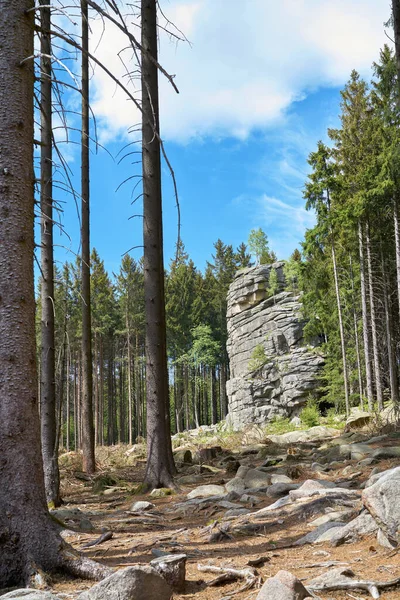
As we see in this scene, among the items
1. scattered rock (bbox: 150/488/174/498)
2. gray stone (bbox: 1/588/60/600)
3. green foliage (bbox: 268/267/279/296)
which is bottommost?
scattered rock (bbox: 150/488/174/498)

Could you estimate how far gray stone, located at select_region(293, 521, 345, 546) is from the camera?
3.98 metres

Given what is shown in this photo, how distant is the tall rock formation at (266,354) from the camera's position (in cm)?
2986

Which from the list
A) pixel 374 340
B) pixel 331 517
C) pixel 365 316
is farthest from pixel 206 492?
pixel 365 316

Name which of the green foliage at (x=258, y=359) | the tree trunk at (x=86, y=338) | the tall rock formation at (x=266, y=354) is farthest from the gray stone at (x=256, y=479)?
the green foliage at (x=258, y=359)

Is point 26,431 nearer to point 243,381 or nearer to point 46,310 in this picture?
point 46,310

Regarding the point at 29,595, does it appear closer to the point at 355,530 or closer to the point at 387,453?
the point at 355,530

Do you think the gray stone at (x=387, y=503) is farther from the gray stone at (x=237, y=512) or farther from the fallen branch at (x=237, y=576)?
the gray stone at (x=237, y=512)

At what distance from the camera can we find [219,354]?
4969 cm

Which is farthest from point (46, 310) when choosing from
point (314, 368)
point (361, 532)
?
point (314, 368)

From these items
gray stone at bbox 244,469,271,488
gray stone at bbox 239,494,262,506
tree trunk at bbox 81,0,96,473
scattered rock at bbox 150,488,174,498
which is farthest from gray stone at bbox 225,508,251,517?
tree trunk at bbox 81,0,96,473

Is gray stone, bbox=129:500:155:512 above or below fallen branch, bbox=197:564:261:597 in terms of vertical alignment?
below

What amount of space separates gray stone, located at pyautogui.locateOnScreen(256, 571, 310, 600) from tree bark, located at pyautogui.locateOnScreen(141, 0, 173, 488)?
5818mm

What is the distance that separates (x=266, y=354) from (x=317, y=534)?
28820 mm

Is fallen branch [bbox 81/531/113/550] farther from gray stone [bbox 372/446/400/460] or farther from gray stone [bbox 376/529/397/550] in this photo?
gray stone [bbox 372/446/400/460]
